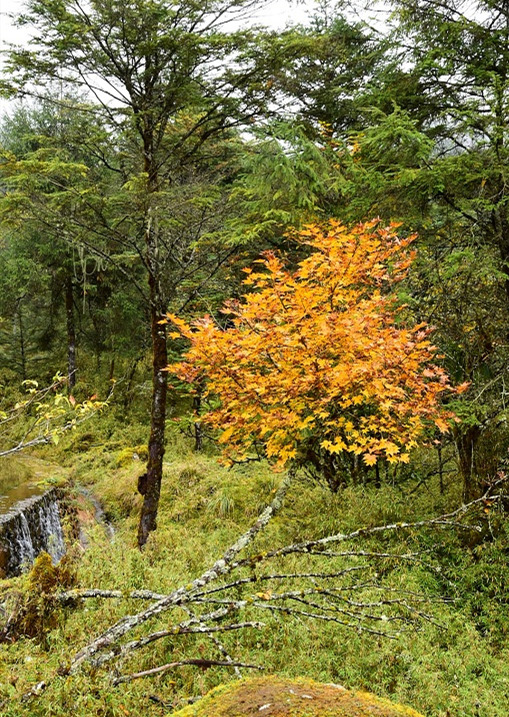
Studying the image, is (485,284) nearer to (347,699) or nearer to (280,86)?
(280,86)

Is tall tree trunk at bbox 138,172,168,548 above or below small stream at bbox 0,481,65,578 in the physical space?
above

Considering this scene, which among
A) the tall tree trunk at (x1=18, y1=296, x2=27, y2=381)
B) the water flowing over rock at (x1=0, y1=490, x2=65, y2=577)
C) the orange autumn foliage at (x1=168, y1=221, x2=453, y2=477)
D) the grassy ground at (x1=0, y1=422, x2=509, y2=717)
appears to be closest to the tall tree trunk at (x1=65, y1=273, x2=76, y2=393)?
the tall tree trunk at (x1=18, y1=296, x2=27, y2=381)

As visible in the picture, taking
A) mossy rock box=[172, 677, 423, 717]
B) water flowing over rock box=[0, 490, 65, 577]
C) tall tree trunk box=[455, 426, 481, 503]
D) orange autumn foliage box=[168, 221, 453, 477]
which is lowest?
water flowing over rock box=[0, 490, 65, 577]

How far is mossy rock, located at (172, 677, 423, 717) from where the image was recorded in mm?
1807

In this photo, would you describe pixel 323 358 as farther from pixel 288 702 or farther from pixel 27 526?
pixel 27 526

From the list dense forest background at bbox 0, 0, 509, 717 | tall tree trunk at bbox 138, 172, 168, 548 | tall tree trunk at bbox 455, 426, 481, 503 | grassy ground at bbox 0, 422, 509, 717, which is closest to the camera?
grassy ground at bbox 0, 422, 509, 717

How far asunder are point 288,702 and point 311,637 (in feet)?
11.3

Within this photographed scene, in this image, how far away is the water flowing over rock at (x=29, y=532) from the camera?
891cm

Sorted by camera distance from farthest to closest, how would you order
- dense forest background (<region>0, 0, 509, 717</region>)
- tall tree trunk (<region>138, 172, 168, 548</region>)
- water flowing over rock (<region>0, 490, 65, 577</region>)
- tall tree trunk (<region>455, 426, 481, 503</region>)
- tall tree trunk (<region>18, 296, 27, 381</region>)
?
tall tree trunk (<region>18, 296, 27, 381</region>) < water flowing over rock (<region>0, 490, 65, 577</region>) < tall tree trunk (<region>138, 172, 168, 548</region>) < tall tree trunk (<region>455, 426, 481, 503</region>) < dense forest background (<region>0, 0, 509, 717</region>)

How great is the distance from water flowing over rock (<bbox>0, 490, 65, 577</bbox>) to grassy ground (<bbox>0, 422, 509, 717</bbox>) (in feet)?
6.78

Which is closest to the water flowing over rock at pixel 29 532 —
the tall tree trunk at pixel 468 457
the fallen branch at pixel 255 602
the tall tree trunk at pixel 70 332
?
the fallen branch at pixel 255 602

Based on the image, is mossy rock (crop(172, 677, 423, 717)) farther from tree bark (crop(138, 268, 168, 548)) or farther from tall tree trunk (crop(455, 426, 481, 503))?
tree bark (crop(138, 268, 168, 548))

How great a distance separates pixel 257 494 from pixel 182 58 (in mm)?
8221

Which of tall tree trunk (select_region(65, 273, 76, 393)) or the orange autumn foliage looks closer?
the orange autumn foliage
